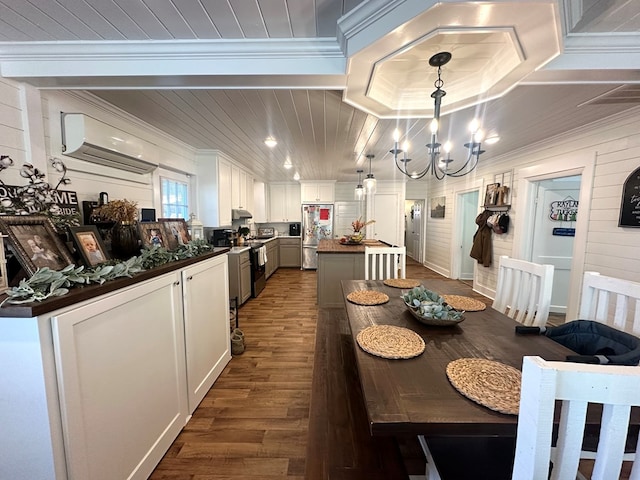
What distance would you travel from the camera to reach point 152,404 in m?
1.38

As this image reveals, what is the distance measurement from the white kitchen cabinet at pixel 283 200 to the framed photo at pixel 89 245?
5.42 m

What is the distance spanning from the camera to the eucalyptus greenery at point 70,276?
86 centimetres

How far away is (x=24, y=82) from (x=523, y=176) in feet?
16.7

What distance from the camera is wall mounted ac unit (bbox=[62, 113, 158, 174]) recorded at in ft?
5.73

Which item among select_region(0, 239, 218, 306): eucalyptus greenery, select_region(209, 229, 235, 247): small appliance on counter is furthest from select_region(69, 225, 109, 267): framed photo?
select_region(209, 229, 235, 247): small appliance on counter

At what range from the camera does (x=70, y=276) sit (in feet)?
3.23

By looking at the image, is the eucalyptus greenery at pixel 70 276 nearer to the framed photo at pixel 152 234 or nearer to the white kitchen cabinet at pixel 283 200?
the framed photo at pixel 152 234

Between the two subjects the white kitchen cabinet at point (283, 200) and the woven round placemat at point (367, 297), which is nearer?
the woven round placemat at point (367, 297)

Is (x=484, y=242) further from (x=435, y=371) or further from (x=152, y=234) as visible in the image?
(x=152, y=234)

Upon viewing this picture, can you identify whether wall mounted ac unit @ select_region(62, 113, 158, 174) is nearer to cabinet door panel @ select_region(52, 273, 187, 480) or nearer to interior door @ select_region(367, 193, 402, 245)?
cabinet door panel @ select_region(52, 273, 187, 480)

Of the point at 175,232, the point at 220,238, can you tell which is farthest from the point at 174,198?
the point at 175,232

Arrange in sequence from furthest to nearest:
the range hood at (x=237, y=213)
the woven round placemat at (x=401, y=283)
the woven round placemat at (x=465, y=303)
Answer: the range hood at (x=237, y=213), the woven round placemat at (x=401, y=283), the woven round placemat at (x=465, y=303)

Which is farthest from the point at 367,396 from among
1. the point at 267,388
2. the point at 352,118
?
the point at 352,118

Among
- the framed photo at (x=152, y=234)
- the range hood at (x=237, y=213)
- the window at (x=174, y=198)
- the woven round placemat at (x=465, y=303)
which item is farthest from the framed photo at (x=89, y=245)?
the range hood at (x=237, y=213)
